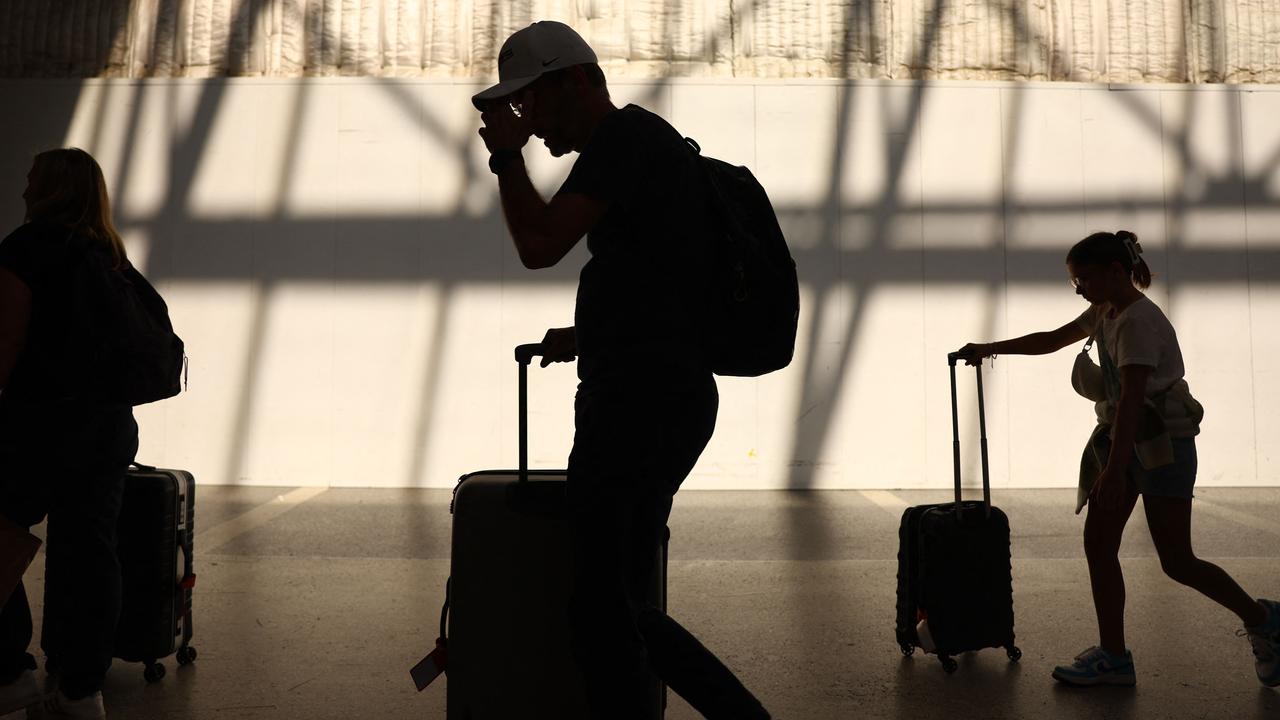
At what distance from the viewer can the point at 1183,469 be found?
2957mm

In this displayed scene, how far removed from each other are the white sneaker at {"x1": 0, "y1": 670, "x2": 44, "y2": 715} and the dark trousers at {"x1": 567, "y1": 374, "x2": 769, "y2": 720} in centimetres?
170

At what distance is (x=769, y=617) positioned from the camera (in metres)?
3.94

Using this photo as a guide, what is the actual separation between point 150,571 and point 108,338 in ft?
2.86

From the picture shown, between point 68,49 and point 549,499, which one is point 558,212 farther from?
point 68,49

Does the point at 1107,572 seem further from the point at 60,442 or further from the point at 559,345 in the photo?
the point at 60,442

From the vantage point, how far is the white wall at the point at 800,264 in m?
7.80

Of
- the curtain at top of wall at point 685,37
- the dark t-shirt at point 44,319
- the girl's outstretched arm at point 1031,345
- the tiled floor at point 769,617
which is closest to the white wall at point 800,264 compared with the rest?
the curtain at top of wall at point 685,37

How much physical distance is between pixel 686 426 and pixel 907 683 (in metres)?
1.68

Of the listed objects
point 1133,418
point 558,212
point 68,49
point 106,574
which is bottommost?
point 106,574

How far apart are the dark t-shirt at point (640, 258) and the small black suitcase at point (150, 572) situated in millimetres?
1865

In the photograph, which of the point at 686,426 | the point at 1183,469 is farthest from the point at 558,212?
the point at 1183,469

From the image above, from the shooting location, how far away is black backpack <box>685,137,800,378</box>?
6.21 feet

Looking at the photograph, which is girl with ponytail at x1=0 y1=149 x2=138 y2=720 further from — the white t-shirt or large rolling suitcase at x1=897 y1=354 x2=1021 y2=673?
the white t-shirt

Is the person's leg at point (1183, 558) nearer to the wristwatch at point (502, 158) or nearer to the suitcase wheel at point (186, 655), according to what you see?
the wristwatch at point (502, 158)
